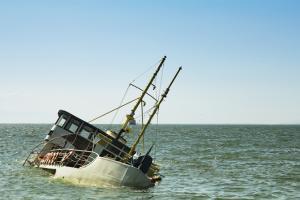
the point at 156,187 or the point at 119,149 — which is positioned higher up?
the point at 119,149

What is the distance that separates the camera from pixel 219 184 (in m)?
29.1

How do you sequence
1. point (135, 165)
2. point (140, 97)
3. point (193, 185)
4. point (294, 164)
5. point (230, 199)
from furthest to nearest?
1. point (294, 164)
2. point (140, 97)
3. point (193, 185)
4. point (135, 165)
5. point (230, 199)

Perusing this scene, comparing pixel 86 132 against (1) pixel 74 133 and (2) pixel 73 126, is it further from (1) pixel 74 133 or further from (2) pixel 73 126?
(2) pixel 73 126

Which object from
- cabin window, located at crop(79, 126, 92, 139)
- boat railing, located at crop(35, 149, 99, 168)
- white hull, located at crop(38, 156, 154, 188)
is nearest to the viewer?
white hull, located at crop(38, 156, 154, 188)

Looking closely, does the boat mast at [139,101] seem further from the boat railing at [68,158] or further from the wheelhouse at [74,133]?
the boat railing at [68,158]

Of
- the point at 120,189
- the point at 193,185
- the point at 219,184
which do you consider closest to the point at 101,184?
the point at 120,189

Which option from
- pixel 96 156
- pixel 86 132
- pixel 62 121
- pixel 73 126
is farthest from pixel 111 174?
pixel 62 121

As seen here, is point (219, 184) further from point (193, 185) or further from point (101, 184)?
point (101, 184)

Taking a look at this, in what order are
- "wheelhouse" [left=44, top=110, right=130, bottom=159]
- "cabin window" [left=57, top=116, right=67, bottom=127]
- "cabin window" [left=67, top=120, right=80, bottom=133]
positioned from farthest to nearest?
"cabin window" [left=57, top=116, right=67, bottom=127]
"cabin window" [left=67, top=120, right=80, bottom=133]
"wheelhouse" [left=44, top=110, right=130, bottom=159]

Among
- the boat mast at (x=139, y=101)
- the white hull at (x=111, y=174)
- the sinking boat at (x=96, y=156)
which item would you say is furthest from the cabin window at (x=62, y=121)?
the white hull at (x=111, y=174)

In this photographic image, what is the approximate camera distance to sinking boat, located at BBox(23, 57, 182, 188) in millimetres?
24438

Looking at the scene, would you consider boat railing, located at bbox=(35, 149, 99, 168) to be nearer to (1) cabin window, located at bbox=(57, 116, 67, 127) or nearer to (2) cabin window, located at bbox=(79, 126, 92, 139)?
(2) cabin window, located at bbox=(79, 126, 92, 139)

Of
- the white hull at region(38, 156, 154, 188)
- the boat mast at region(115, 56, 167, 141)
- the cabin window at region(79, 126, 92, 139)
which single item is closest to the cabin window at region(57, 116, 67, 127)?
the cabin window at region(79, 126, 92, 139)

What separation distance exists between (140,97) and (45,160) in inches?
346
